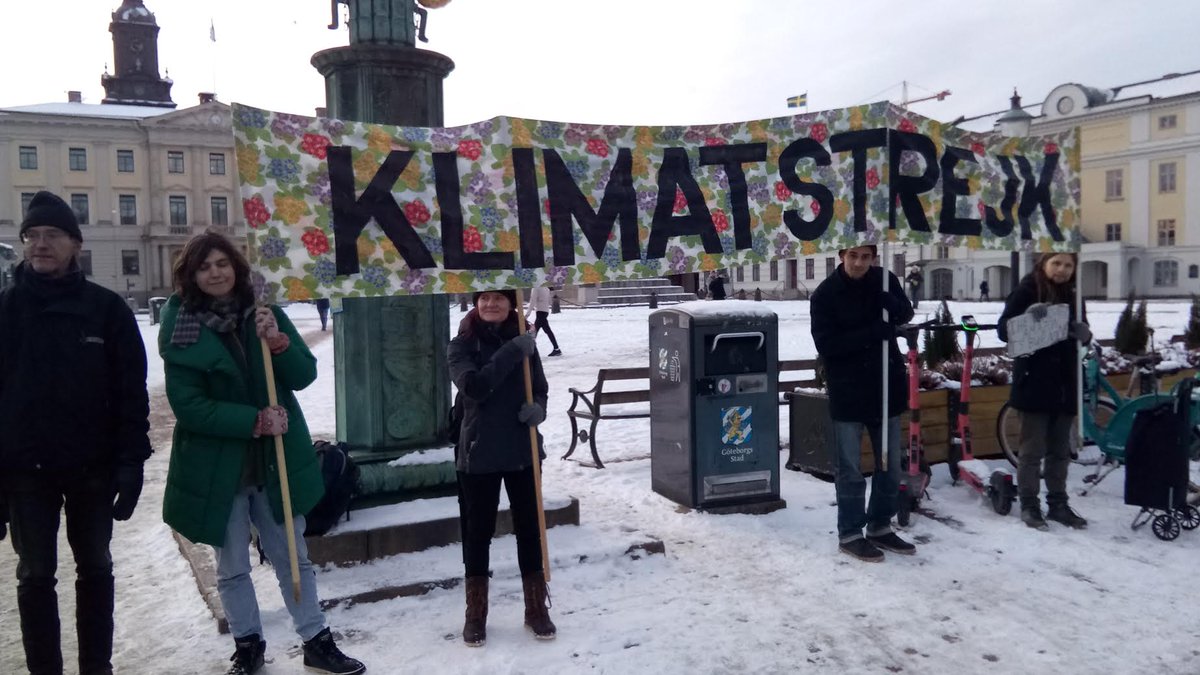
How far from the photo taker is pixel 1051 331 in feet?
17.9

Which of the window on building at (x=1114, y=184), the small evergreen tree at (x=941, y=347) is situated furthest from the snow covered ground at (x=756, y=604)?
the window on building at (x=1114, y=184)

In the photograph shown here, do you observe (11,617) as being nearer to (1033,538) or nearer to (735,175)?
(735,175)

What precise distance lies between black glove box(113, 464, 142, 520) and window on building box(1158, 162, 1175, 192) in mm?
58693

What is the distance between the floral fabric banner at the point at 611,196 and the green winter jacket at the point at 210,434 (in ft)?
1.99

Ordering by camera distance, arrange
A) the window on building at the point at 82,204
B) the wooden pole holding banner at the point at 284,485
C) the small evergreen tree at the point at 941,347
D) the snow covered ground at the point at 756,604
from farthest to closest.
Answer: the window on building at the point at 82,204, the small evergreen tree at the point at 941,347, the snow covered ground at the point at 756,604, the wooden pole holding banner at the point at 284,485

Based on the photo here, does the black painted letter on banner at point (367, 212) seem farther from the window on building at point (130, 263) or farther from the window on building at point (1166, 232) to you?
the window on building at point (130, 263)

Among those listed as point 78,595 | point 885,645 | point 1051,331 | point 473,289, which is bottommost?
point 885,645

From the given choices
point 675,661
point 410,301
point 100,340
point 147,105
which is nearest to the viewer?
point 100,340

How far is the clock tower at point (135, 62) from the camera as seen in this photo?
70500 millimetres

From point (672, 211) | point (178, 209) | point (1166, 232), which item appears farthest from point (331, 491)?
point (178, 209)

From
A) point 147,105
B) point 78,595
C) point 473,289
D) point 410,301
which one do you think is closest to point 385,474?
point 410,301

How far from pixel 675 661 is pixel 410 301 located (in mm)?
2800

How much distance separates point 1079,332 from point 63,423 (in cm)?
559

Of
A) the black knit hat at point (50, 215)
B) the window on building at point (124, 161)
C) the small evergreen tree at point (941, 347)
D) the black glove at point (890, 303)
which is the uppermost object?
the window on building at point (124, 161)
